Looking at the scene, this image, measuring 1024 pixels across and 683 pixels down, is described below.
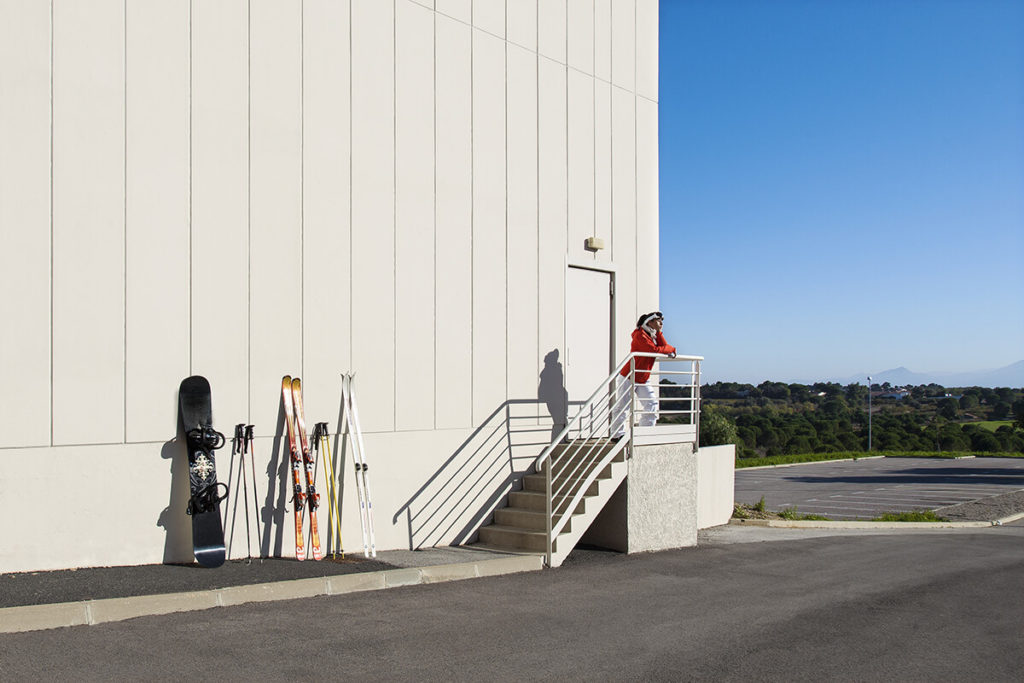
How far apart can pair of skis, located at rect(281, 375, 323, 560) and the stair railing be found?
2.49 m

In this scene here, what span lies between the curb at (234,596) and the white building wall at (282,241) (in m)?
1.40

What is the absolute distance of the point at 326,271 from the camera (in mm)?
9836

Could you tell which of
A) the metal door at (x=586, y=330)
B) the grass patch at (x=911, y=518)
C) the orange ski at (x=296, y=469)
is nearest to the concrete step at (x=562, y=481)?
the metal door at (x=586, y=330)

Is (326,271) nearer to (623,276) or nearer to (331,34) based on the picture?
(331,34)

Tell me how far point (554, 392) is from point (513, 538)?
93.3 inches

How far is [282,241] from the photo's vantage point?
31.1 feet

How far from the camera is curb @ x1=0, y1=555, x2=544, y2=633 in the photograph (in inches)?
254

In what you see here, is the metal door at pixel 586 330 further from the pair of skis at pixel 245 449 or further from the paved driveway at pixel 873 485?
the paved driveway at pixel 873 485

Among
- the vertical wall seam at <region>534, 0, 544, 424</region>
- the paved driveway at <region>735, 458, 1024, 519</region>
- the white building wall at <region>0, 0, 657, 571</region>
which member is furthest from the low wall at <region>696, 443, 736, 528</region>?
the vertical wall seam at <region>534, 0, 544, 424</region>

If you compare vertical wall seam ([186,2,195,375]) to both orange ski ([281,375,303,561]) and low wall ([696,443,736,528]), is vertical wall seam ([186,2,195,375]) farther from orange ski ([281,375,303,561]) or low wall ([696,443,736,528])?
low wall ([696,443,736,528])

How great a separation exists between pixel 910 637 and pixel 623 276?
742cm

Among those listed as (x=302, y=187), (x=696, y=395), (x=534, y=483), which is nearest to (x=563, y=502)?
(x=534, y=483)

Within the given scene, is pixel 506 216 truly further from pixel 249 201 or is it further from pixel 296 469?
pixel 296 469

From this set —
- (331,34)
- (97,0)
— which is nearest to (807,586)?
(331,34)
